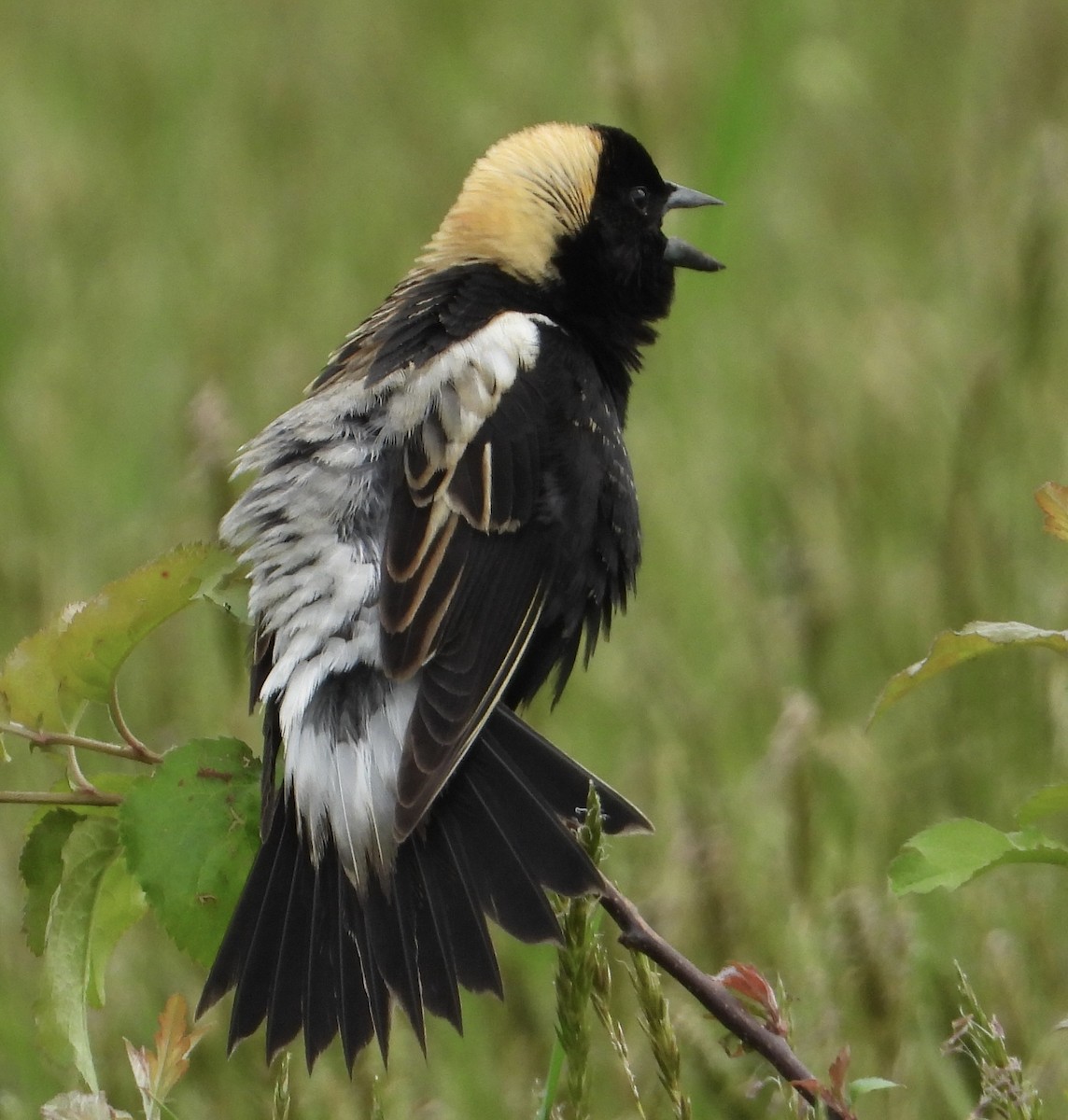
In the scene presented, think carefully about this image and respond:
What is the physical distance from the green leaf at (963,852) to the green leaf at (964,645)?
A: 108 mm

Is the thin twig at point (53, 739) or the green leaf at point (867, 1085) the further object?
the thin twig at point (53, 739)

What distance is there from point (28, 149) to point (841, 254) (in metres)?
2.52

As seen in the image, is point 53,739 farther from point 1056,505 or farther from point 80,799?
point 1056,505

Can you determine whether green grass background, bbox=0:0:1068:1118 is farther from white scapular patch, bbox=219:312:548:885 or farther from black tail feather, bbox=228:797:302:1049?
white scapular patch, bbox=219:312:548:885

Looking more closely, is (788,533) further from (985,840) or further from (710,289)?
(985,840)

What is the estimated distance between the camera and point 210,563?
1.75 metres

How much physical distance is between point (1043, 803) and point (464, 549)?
0.89 meters

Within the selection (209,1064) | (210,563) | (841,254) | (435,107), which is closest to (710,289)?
(841,254)

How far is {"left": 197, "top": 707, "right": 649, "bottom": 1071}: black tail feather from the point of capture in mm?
1818

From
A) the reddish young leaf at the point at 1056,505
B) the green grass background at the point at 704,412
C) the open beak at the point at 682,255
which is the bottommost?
the green grass background at the point at 704,412

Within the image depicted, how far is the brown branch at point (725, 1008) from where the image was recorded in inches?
57.9

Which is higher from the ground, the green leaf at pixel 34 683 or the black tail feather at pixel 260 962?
the green leaf at pixel 34 683

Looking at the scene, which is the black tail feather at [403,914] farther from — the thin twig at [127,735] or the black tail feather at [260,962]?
the thin twig at [127,735]

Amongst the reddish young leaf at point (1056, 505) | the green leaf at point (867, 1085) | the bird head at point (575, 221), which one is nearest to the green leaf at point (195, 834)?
the green leaf at point (867, 1085)
